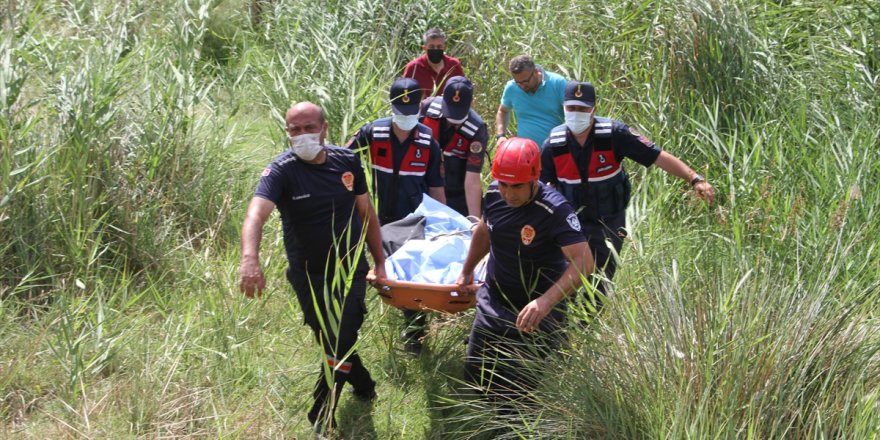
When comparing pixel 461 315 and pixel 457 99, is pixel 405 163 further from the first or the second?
pixel 461 315

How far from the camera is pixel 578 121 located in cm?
560

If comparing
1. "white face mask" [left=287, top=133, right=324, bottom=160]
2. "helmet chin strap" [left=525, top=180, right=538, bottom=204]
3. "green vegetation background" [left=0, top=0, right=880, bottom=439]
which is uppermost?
"white face mask" [left=287, top=133, right=324, bottom=160]

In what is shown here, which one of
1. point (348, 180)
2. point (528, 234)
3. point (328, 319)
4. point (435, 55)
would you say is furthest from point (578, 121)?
point (435, 55)

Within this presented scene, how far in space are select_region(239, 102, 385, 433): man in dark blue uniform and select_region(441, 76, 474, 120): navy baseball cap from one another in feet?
5.24

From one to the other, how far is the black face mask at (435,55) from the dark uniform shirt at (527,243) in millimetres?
3944

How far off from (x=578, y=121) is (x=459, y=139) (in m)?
1.05

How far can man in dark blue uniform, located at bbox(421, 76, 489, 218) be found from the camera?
6.31m

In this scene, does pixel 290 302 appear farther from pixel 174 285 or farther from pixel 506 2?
pixel 506 2

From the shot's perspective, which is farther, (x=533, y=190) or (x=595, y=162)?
(x=595, y=162)

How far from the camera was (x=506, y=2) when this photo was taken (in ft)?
32.9

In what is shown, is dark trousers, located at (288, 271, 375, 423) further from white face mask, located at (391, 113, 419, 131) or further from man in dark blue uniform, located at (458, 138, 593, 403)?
white face mask, located at (391, 113, 419, 131)

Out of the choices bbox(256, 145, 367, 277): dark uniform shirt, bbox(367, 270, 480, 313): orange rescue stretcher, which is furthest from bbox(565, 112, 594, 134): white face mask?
bbox(256, 145, 367, 277): dark uniform shirt

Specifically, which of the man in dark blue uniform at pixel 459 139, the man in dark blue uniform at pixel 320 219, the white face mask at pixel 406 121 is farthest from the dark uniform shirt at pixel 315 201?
the man in dark blue uniform at pixel 459 139

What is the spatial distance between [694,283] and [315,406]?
5.96 feet
